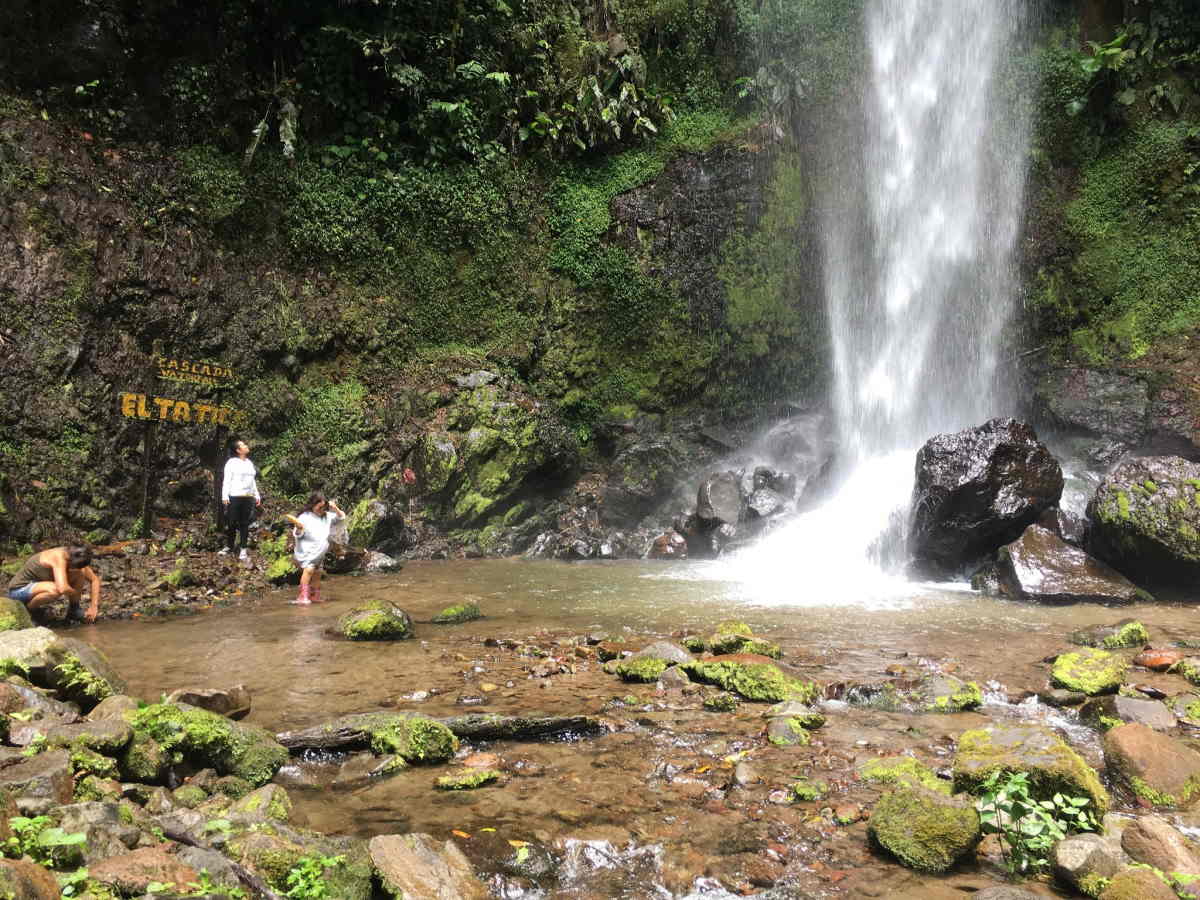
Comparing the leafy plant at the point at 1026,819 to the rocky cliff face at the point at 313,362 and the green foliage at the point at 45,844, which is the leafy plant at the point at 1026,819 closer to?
the green foliage at the point at 45,844

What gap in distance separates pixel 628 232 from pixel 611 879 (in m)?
16.2

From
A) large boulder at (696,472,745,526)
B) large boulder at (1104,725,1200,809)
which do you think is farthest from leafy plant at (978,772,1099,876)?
large boulder at (696,472,745,526)

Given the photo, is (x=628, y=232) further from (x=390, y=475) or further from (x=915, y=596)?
(x=915, y=596)

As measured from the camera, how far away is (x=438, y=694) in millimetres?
4879

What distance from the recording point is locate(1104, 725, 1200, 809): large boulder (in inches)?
133

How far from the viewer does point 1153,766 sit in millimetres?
3465

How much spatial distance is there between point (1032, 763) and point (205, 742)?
390 centimetres

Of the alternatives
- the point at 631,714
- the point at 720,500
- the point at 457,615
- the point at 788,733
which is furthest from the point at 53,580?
the point at 720,500

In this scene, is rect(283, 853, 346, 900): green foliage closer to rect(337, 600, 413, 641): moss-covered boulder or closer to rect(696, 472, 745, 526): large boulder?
rect(337, 600, 413, 641): moss-covered boulder

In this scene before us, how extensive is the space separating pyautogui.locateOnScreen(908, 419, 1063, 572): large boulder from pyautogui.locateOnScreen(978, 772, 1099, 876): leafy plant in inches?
297

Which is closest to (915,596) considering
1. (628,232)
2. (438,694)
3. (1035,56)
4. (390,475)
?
(438,694)

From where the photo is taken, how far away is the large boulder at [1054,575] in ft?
28.0

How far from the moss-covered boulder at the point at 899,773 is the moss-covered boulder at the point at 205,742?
308 cm

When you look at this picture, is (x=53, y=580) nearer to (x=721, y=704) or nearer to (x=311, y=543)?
(x=311, y=543)
